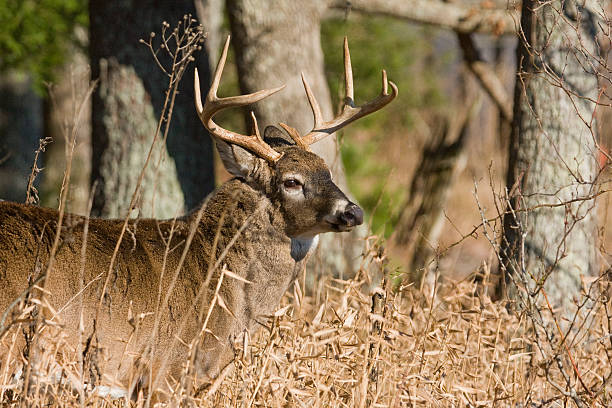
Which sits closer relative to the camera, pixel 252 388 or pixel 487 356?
pixel 252 388

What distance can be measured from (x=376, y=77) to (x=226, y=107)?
11.8 m

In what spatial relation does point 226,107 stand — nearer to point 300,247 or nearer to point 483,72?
point 300,247

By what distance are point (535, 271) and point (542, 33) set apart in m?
1.68

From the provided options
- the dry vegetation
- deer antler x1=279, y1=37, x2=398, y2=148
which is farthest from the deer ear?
the dry vegetation

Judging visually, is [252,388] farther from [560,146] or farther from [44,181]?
[44,181]

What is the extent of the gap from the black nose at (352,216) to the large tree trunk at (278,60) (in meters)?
2.06

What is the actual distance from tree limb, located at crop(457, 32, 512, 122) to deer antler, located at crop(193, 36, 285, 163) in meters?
4.22

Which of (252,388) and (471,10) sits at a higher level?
(471,10)

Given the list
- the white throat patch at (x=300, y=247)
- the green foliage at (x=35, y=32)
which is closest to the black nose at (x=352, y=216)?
the white throat patch at (x=300, y=247)

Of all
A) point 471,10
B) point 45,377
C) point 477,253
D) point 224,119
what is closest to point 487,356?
point 45,377

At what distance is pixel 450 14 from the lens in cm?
885

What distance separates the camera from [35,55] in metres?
11.0

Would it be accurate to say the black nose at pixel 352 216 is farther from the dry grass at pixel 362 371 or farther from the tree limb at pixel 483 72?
the tree limb at pixel 483 72

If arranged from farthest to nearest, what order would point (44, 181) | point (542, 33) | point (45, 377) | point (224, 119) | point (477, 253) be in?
point (224, 119) → point (477, 253) → point (44, 181) → point (542, 33) → point (45, 377)
